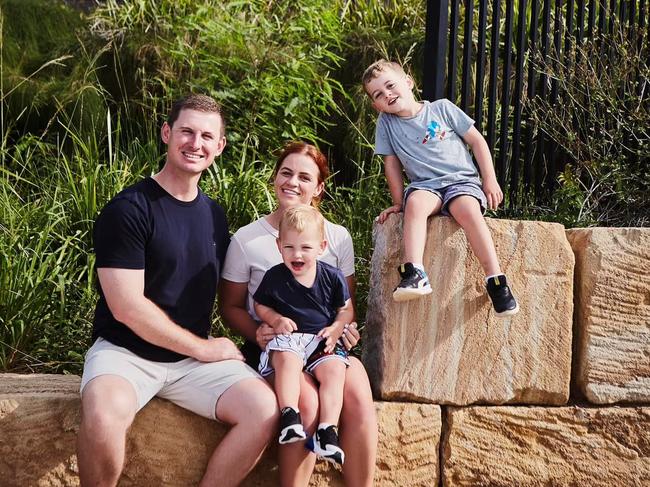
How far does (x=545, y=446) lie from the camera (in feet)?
12.0

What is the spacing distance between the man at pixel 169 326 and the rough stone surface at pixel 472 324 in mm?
624

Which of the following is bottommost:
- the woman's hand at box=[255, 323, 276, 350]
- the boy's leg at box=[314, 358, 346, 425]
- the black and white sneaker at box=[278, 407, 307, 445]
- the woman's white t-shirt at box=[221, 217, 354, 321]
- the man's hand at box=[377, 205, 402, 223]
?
the black and white sneaker at box=[278, 407, 307, 445]

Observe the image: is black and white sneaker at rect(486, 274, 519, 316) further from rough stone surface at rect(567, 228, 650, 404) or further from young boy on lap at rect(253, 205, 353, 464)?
young boy on lap at rect(253, 205, 353, 464)

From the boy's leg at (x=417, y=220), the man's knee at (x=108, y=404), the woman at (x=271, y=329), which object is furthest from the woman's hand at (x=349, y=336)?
the man's knee at (x=108, y=404)

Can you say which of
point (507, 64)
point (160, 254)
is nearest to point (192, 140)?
point (160, 254)

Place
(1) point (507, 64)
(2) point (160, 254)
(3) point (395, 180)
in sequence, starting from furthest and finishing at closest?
(1) point (507, 64) < (3) point (395, 180) < (2) point (160, 254)

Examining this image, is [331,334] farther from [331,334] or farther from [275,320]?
[275,320]

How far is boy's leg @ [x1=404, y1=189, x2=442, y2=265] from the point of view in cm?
346

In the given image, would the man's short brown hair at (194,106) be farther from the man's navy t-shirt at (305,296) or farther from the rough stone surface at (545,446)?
the rough stone surface at (545,446)

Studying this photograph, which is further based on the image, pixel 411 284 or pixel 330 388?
pixel 411 284

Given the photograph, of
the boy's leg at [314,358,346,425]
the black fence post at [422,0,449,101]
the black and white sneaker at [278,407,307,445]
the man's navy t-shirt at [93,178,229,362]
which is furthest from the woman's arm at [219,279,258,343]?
the black fence post at [422,0,449,101]

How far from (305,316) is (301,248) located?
26cm

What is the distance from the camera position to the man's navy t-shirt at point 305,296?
3348 mm

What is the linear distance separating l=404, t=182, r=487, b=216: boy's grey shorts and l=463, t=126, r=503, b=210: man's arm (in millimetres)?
38
